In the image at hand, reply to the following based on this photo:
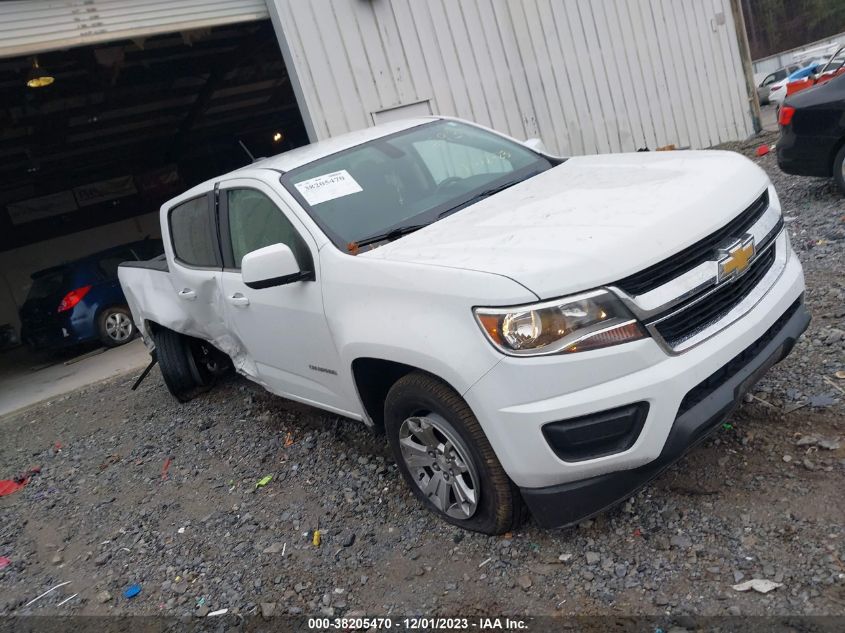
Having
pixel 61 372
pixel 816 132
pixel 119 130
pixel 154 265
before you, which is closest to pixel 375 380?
pixel 154 265

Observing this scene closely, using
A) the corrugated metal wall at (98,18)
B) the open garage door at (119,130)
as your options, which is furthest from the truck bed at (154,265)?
the open garage door at (119,130)

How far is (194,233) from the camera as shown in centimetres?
484

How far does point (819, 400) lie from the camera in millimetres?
3455

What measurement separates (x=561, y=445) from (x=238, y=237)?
249 cm

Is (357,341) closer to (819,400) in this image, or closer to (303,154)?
(303,154)

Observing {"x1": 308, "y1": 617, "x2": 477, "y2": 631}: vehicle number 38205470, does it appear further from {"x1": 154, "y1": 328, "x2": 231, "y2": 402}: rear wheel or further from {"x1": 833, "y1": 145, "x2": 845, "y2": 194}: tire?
Answer: {"x1": 833, "y1": 145, "x2": 845, "y2": 194}: tire

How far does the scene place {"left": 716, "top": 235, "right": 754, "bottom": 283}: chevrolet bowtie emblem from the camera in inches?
106

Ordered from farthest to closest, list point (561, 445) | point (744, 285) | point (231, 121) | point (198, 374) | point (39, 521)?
point (231, 121)
point (198, 374)
point (39, 521)
point (744, 285)
point (561, 445)

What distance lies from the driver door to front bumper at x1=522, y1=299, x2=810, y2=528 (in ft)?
4.10

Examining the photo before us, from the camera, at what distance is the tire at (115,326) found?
10961 millimetres

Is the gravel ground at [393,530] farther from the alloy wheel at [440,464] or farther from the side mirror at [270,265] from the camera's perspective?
the side mirror at [270,265]

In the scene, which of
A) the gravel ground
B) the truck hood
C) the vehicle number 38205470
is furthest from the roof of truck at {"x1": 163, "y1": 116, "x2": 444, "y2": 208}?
the vehicle number 38205470

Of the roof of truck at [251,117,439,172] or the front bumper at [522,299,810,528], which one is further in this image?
the roof of truck at [251,117,439,172]

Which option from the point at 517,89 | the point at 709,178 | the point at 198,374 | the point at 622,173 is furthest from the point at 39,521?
the point at 517,89
